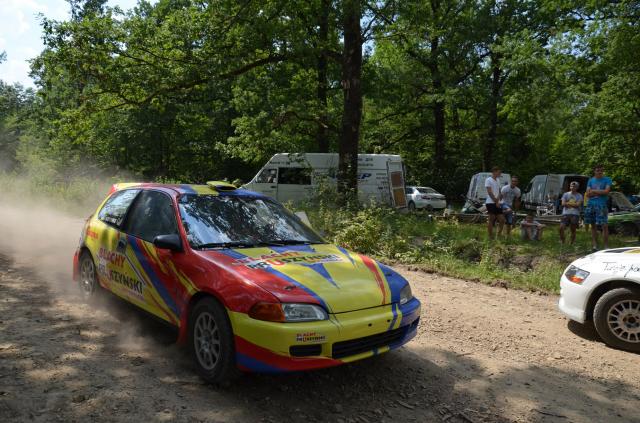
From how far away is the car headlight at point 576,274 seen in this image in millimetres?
5640

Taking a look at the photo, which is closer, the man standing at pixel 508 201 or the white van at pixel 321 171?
the man standing at pixel 508 201

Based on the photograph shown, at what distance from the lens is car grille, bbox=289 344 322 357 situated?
11.0 feet

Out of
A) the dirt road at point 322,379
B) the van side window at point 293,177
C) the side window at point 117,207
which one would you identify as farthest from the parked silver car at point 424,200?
the side window at point 117,207

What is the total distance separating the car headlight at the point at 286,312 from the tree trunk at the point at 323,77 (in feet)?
45.8

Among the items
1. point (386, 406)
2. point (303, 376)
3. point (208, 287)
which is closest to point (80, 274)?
point (208, 287)

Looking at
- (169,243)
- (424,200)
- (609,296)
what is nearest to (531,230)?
(609,296)

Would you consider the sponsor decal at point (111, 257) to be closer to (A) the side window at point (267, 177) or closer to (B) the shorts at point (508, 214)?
(B) the shorts at point (508, 214)

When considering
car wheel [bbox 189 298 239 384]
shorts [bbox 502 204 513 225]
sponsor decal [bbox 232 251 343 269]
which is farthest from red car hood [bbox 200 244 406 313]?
shorts [bbox 502 204 513 225]

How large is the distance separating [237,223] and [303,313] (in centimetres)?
155

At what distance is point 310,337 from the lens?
11.1ft

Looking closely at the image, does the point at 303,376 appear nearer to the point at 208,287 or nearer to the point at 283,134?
the point at 208,287

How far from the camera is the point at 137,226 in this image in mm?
5023

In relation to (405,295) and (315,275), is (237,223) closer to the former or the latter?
(315,275)

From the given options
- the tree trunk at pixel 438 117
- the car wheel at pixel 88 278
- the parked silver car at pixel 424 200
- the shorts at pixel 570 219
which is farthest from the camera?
the tree trunk at pixel 438 117
